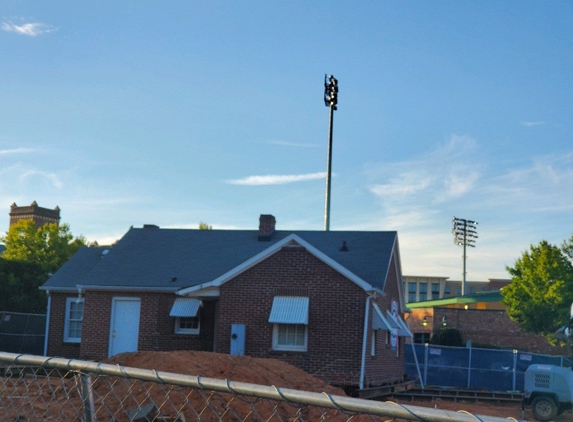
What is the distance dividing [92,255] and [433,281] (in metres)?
83.4

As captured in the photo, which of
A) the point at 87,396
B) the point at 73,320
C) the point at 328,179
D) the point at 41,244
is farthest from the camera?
the point at 41,244

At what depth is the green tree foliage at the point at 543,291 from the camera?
5191 centimetres

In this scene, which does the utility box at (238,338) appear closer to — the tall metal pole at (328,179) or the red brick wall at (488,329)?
the tall metal pole at (328,179)

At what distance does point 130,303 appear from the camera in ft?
92.2

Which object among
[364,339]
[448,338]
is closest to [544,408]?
[364,339]

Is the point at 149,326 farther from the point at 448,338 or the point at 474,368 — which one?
the point at 448,338

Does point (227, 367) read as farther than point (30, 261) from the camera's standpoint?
No

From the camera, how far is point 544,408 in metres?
22.4

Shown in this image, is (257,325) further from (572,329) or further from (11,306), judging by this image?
(11,306)

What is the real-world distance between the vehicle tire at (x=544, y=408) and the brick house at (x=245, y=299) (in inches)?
200

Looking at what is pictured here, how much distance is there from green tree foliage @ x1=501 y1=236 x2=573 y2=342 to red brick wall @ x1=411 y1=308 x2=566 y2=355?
203 centimetres

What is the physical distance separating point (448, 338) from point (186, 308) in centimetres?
2905

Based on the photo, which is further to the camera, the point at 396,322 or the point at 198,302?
the point at 396,322

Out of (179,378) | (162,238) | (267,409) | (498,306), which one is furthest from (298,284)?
(498,306)
